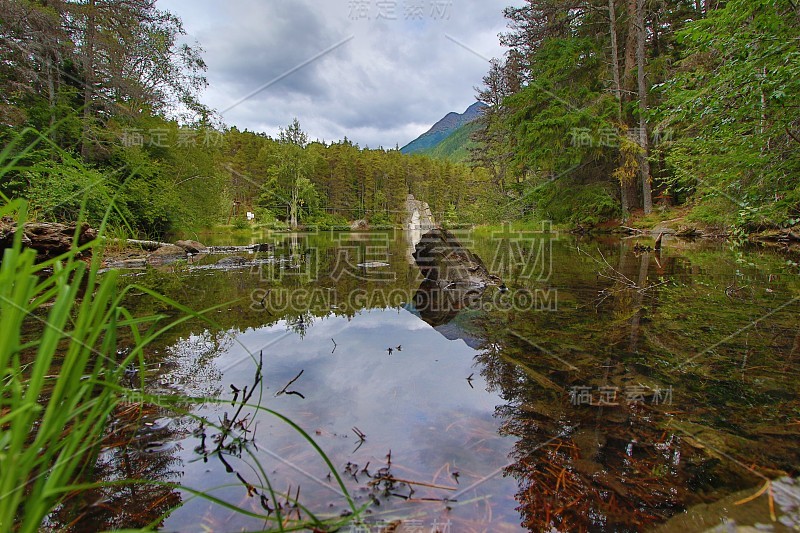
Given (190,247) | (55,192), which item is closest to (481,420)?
(55,192)

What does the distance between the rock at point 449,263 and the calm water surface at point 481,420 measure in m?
2.21

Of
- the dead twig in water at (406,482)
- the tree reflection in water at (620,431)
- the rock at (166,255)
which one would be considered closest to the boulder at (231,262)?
the rock at (166,255)

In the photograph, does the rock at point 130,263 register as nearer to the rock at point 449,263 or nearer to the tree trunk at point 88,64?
the tree trunk at point 88,64

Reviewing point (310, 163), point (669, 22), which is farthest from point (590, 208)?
point (310, 163)

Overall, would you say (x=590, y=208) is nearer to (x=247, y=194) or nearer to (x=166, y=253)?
(x=166, y=253)

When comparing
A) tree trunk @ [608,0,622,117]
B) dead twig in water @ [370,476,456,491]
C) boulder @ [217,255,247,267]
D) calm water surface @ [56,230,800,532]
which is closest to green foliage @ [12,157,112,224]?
boulder @ [217,255,247,267]

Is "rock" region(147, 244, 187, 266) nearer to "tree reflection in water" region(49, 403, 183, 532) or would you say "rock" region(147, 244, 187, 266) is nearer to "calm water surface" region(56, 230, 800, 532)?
"calm water surface" region(56, 230, 800, 532)

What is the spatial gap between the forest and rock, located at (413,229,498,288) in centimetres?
394

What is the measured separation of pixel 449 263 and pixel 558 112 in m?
13.6

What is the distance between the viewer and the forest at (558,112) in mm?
4871

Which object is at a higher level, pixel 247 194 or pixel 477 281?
pixel 247 194

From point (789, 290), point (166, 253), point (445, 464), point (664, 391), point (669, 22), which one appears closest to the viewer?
point (445, 464)

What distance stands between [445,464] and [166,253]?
12.3m

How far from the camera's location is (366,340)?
3.83 m
